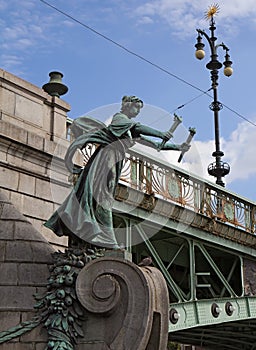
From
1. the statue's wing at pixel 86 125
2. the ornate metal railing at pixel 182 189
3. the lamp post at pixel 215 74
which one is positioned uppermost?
the lamp post at pixel 215 74

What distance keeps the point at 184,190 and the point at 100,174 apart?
11.4 metres

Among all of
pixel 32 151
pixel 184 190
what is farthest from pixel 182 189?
pixel 32 151

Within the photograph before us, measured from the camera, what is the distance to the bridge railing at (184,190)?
20156 millimetres

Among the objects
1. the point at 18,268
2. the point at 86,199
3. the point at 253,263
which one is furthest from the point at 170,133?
the point at 253,263

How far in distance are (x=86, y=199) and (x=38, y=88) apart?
16.9 ft

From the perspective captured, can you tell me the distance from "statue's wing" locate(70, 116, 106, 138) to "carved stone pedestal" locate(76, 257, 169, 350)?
2.29 meters

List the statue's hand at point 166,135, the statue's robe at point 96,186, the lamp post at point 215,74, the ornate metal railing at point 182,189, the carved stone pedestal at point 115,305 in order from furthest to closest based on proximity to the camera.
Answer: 1. the lamp post at point 215,74
2. the ornate metal railing at point 182,189
3. the statue's hand at point 166,135
4. the statue's robe at point 96,186
5. the carved stone pedestal at point 115,305

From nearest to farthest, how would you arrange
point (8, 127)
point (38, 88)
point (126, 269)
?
point (126, 269) < point (8, 127) < point (38, 88)

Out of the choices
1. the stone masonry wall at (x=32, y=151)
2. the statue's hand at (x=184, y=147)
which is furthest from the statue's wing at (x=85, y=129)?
the stone masonry wall at (x=32, y=151)

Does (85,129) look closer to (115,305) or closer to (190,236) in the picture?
(115,305)

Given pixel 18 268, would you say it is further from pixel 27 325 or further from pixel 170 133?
pixel 170 133

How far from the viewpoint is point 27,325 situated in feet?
33.4

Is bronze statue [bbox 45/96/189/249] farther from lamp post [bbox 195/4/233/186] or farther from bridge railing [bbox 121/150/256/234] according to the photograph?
lamp post [bbox 195/4/233/186]

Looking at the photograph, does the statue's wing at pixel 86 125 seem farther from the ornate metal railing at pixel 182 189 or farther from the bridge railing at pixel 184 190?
the bridge railing at pixel 184 190
